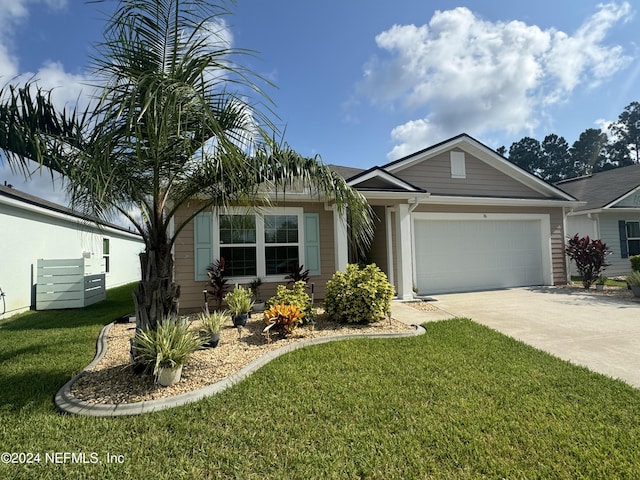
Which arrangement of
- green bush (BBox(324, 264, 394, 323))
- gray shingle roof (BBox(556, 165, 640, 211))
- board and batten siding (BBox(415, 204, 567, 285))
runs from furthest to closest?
gray shingle roof (BBox(556, 165, 640, 211)), board and batten siding (BBox(415, 204, 567, 285)), green bush (BBox(324, 264, 394, 323))

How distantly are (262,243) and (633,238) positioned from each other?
16.3 m

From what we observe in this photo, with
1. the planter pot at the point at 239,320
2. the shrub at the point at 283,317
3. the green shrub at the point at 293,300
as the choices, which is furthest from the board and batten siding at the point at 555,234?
the planter pot at the point at 239,320

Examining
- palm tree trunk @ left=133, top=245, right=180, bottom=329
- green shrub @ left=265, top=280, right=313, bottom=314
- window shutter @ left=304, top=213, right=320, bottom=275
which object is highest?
window shutter @ left=304, top=213, right=320, bottom=275

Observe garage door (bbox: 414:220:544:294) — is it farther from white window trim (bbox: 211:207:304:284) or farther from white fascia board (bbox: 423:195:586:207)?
white window trim (bbox: 211:207:304:284)

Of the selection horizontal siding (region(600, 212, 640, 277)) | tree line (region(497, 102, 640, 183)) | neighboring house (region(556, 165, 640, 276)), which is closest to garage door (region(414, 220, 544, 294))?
neighboring house (region(556, 165, 640, 276))

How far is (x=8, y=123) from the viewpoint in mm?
3303

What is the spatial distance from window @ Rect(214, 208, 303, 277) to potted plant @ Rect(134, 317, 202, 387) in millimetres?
4577

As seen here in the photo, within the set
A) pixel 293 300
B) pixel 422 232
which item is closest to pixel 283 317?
pixel 293 300

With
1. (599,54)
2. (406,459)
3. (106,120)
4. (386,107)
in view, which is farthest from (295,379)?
(599,54)

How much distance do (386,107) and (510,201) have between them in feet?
19.0

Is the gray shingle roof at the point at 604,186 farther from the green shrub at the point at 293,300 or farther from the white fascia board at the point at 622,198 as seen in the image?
the green shrub at the point at 293,300

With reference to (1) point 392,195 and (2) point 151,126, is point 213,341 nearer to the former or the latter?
(2) point 151,126

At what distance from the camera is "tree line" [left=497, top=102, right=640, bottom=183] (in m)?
46.6

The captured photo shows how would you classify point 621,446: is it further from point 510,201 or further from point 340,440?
point 510,201
